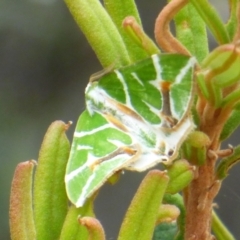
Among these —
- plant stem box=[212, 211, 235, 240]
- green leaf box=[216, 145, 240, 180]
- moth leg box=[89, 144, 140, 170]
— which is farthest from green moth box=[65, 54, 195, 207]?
plant stem box=[212, 211, 235, 240]

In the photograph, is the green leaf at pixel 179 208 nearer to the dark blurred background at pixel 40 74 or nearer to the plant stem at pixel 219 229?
the plant stem at pixel 219 229

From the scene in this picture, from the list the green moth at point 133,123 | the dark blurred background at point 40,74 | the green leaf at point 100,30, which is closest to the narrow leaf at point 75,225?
the green moth at point 133,123

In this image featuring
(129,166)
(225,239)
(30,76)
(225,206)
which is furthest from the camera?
(30,76)

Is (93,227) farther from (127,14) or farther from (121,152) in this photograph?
(127,14)

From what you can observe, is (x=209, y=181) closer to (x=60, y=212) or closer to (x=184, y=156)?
(x=184, y=156)

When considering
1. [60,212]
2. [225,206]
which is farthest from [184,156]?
[225,206]

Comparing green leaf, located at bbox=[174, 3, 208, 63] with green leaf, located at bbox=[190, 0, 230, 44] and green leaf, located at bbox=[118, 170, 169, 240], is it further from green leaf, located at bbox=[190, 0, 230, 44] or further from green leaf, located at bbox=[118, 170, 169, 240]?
green leaf, located at bbox=[118, 170, 169, 240]
